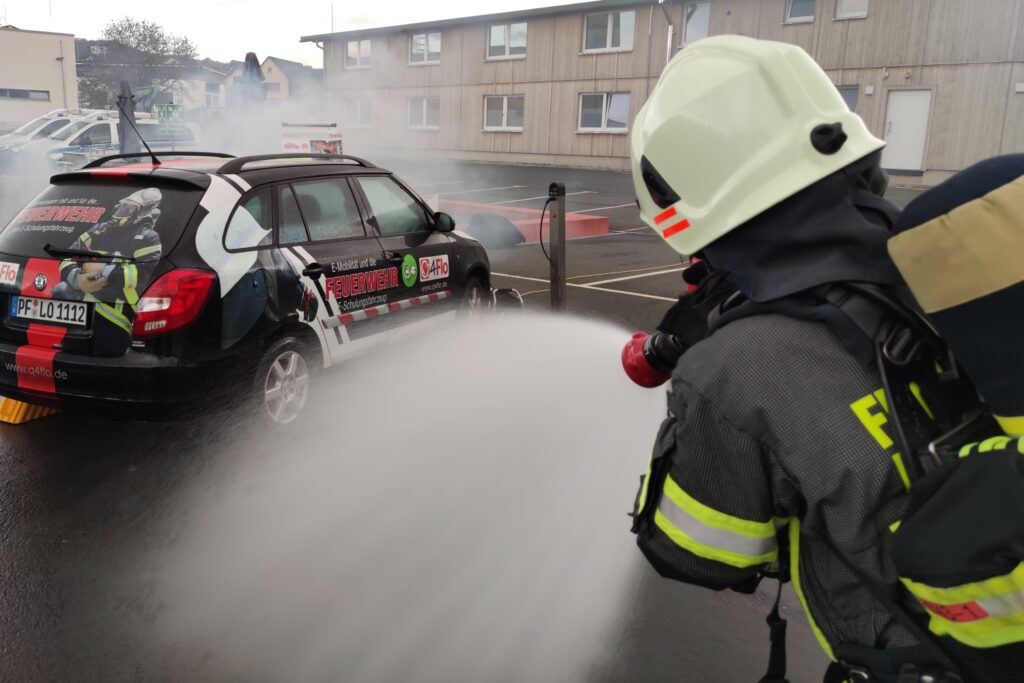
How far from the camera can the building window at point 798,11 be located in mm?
25891

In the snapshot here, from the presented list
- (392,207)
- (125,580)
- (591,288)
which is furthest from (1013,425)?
(591,288)

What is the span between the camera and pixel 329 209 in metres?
5.64

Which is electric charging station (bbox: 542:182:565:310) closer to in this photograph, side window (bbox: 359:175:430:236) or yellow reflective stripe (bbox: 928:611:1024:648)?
side window (bbox: 359:175:430:236)

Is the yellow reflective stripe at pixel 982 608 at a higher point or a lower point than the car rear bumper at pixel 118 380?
higher

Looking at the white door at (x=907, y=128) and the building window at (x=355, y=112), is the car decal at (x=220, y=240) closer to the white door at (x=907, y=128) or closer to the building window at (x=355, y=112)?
the white door at (x=907, y=128)

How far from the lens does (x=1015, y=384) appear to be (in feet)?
3.66

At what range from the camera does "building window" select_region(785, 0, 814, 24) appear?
2589 centimetres

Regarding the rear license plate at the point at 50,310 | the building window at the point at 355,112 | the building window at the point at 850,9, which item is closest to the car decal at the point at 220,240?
the rear license plate at the point at 50,310

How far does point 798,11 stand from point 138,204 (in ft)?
84.5

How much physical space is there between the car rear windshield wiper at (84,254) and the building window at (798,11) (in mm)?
25714

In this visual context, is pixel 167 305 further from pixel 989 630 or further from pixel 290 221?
pixel 989 630

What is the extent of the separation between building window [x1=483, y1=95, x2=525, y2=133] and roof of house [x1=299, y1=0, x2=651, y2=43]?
298 centimetres

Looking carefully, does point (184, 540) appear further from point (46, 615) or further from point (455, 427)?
point (455, 427)

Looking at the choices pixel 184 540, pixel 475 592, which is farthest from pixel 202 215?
pixel 475 592
